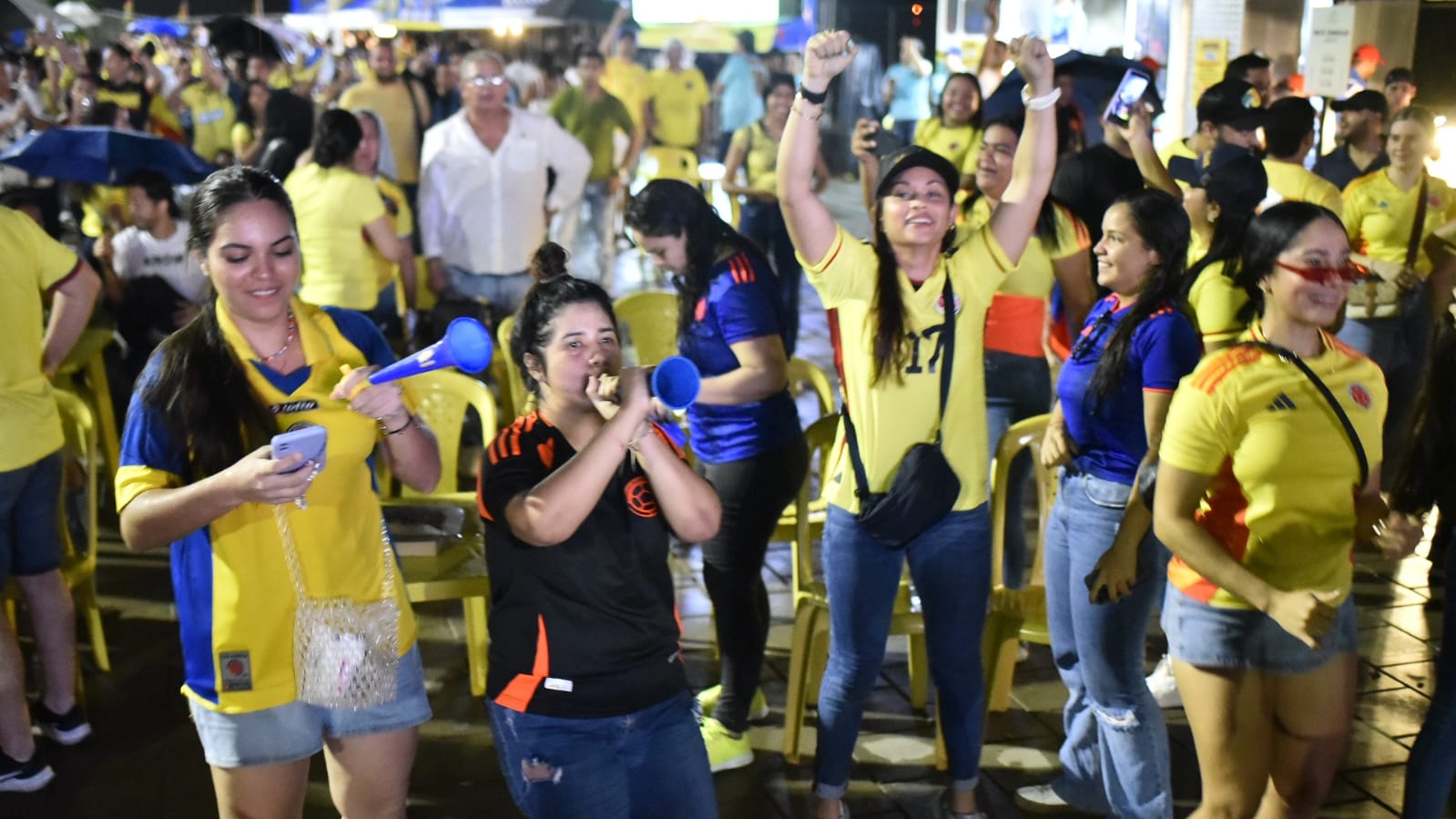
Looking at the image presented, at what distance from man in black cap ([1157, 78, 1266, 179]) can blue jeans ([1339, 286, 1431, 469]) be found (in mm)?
941

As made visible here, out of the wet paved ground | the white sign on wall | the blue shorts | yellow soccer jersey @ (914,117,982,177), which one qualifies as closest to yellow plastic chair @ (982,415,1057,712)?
the wet paved ground

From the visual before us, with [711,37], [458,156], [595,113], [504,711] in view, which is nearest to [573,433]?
[504,711]

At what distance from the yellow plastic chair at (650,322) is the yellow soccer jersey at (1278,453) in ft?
10.2

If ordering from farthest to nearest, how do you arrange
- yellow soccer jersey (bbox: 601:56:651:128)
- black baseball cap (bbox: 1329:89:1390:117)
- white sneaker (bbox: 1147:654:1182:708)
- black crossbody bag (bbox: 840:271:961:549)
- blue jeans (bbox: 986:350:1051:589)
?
yellow soccer jersey (bbox: 601:56:651:128) < black baseball cap (bbox: 1329:89:1390:117) < blue jeans (bbox: 986:350:1051:589) < white sneaker (bbox: 1147:654:1182:708) < black crossbody bag (bbox: 840:271:961:549)

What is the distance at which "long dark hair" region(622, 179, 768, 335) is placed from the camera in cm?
373

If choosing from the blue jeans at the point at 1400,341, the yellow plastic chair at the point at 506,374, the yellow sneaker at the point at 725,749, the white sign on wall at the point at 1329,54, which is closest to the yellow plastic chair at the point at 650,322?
the yellow plastic chair at the point at 506,374

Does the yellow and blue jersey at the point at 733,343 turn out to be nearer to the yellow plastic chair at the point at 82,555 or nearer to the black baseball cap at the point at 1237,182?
the black baseball cap at the point at 1237,182

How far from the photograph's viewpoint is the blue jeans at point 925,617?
324 cm

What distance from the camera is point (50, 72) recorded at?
11.7m

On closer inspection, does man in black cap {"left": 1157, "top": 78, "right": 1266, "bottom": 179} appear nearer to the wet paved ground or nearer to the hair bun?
the wet paved ground

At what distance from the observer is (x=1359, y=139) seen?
700 cm

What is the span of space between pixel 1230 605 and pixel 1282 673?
162 mm

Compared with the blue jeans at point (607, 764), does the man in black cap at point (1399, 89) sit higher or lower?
higher

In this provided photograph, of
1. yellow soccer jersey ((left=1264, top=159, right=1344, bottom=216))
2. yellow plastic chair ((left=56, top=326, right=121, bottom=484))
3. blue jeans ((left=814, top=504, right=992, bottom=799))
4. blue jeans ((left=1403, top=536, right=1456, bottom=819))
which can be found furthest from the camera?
yellow plastic chair ((left=56, top=326, right=121, bottom=484))
